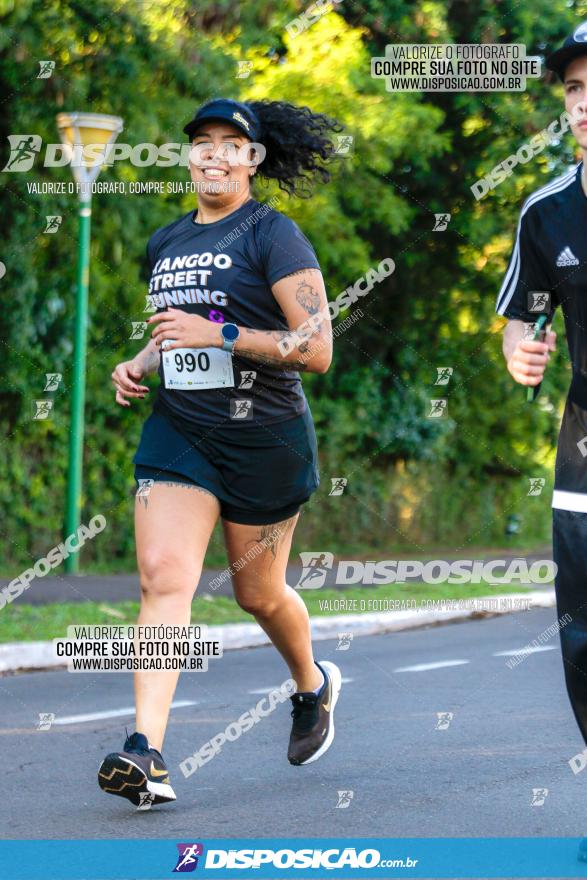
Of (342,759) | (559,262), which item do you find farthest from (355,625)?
(559,262)

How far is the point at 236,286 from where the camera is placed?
498 centimetres

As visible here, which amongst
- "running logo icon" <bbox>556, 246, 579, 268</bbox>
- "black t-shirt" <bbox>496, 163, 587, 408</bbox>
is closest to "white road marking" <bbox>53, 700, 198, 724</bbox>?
"black t-shirt" <bbox>496, 163, 587, 408</bbox>

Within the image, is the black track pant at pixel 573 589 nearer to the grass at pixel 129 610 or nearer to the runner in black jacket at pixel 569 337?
the runner in black jacket at pixel 569 337

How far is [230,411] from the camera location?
500 cm

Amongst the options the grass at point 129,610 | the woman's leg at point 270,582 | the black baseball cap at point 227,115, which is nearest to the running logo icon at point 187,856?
the woman's leg at point 270,582

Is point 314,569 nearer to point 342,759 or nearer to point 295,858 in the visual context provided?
point 342,759

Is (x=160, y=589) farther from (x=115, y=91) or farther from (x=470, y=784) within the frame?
(x=115, y=91)

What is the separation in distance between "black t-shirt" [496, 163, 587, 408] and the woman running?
91cm

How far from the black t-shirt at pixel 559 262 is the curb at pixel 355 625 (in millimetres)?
5648

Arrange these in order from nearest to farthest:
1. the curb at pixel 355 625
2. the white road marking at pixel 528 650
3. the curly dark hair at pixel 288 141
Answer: the curly dark hair at pixel 288 141 → the curb at pixel 355 625 → the white road marking at pixel 528 650

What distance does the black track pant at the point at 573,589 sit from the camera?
394 cm

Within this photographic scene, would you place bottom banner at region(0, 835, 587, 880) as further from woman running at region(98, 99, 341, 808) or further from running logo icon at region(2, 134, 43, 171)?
running logo icon at region(2, 134, 43, 171)

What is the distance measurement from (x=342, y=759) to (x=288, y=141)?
91.0 inches

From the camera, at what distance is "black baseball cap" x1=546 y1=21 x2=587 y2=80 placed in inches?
147
